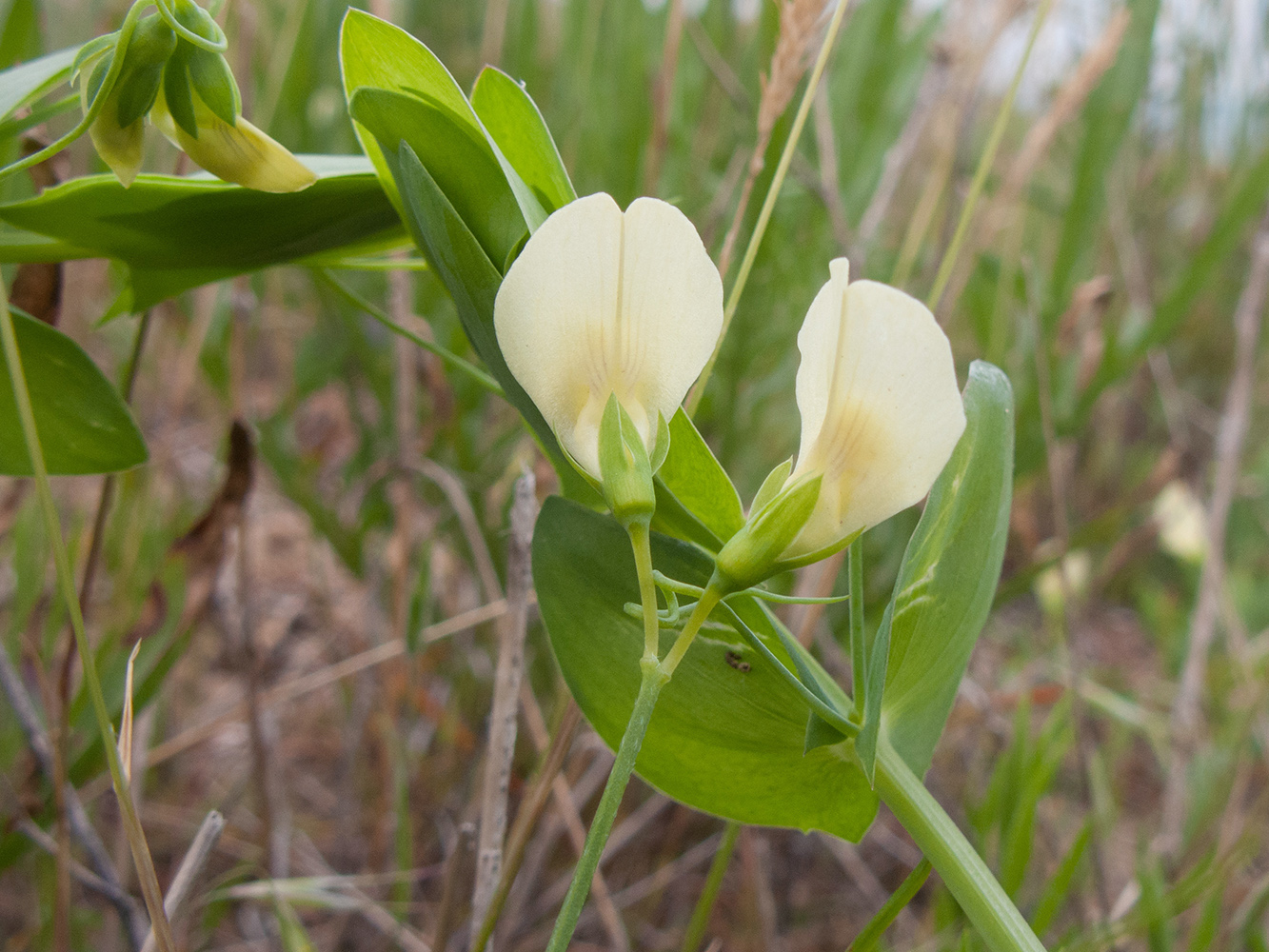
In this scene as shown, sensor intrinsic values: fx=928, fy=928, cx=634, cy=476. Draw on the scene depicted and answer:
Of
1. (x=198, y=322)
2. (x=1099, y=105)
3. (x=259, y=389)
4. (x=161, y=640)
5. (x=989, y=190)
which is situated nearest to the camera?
(x=161, y=640)

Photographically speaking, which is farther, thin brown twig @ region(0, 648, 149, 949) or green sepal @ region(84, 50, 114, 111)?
thin brown twig @ region(0, 648, 149, 949)

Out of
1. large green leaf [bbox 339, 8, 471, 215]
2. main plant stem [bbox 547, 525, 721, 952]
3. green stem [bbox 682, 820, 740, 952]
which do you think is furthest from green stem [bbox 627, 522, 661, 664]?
green stem [bbox 682, 820, 740, 952]

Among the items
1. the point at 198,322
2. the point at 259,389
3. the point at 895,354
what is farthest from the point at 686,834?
the point at 259,389

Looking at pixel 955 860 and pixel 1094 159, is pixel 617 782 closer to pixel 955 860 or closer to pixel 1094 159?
pixel 955 860

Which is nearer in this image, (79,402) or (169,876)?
(79,402)

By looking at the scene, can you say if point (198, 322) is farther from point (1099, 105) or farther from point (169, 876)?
point (1099, 105)

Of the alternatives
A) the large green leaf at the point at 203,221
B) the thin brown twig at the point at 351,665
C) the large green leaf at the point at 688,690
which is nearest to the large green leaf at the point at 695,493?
the large green leaf at the point at 688,690

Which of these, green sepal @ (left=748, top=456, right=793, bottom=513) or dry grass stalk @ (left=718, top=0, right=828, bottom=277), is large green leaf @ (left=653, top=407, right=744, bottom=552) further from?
dry grass stalk @ (left=718, top=0, right=828, bottom=277)
